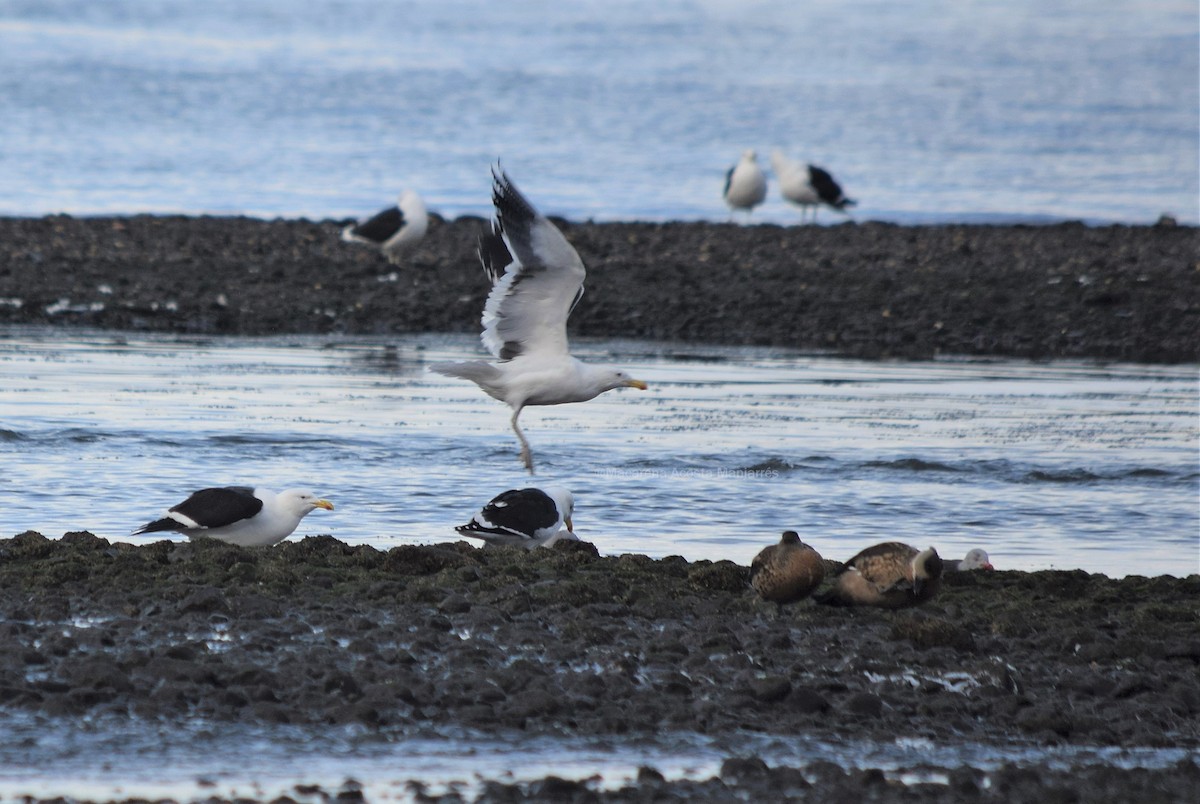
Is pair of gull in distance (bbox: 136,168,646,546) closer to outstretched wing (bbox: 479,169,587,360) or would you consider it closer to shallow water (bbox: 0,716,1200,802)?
outstretched wing (bbox: 479,169,587,360)

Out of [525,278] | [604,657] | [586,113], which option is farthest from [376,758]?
[586,113]

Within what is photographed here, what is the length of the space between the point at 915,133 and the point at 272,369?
1457 inches

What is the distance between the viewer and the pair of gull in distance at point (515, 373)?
335 inches

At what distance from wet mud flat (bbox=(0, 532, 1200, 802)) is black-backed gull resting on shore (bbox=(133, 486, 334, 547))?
147mm

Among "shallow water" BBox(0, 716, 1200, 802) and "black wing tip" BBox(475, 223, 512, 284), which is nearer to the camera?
"shallow water" BBox(0, 716, 1200, 802)

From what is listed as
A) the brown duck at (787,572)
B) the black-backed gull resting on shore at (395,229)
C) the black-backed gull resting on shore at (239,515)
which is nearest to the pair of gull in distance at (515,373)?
the black-backed gull resting on shore at (239,515)

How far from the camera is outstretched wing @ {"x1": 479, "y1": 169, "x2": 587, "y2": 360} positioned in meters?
9.58

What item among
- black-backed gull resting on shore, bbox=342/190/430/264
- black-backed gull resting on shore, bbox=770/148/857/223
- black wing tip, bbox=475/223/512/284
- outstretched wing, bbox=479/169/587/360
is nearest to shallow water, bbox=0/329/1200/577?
outstretched wing, bbox=479/169/587/360

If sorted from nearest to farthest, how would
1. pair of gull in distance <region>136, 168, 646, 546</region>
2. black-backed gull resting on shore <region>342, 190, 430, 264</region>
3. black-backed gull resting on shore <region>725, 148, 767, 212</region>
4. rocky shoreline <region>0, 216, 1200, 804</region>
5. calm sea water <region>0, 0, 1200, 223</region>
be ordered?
rocky shoreline <region>0, 216, 1200, 804</region>
pair of gull in distance <region>136, 168, 646, 546</region>
black-backed gull resting on shore <region>342, 190, 430, 264</region>
black-backed gull resting on shore <region>725, 148, 767, 212</region>
calm sea water <region>0, 0, 1200, 223</region>

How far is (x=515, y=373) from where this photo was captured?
10938 mm

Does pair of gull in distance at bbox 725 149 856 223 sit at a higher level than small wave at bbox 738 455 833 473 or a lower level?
higher

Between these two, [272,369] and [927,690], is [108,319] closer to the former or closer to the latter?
[272,369]

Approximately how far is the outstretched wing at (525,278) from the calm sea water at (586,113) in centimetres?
2102

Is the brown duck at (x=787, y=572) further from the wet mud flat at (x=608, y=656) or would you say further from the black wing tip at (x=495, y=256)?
the black wing tip at (x=495, y=256)
